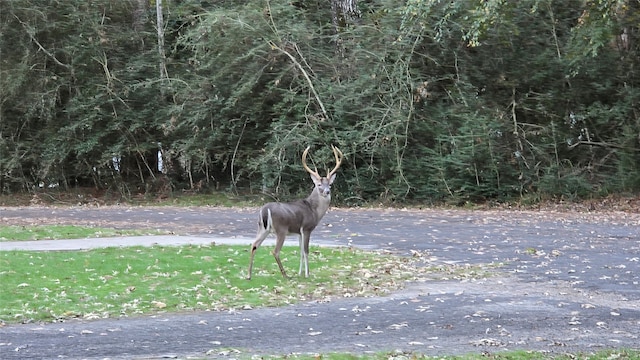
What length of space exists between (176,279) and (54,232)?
6.63 m

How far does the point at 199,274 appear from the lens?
41.5 ft

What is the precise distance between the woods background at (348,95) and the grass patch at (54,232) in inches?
324

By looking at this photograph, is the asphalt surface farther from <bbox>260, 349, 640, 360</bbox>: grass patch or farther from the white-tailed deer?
the white-tailed deer

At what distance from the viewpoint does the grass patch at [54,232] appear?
17.2m

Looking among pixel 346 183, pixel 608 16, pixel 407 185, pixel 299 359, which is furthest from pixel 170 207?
pixel 299 359

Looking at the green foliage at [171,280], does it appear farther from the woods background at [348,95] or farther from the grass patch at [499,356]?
the woods background at [348,95]

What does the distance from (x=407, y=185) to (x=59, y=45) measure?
1320cm

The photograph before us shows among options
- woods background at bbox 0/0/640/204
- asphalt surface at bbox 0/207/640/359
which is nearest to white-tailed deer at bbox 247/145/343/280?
asphalt surface at bbox 0/207/640/359

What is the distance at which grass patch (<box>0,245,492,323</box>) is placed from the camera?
34.7 ft

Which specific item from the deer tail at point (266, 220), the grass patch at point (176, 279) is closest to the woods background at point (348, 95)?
the grass patch at point (176, 279)

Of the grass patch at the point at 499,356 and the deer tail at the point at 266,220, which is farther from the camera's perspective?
the deer tail at the point at 266,220

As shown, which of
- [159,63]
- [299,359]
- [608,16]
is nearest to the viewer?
[299,359]

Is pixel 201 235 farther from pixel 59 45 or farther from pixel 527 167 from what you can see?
pixel 59 45

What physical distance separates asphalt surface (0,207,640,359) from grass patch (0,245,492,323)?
52cm
